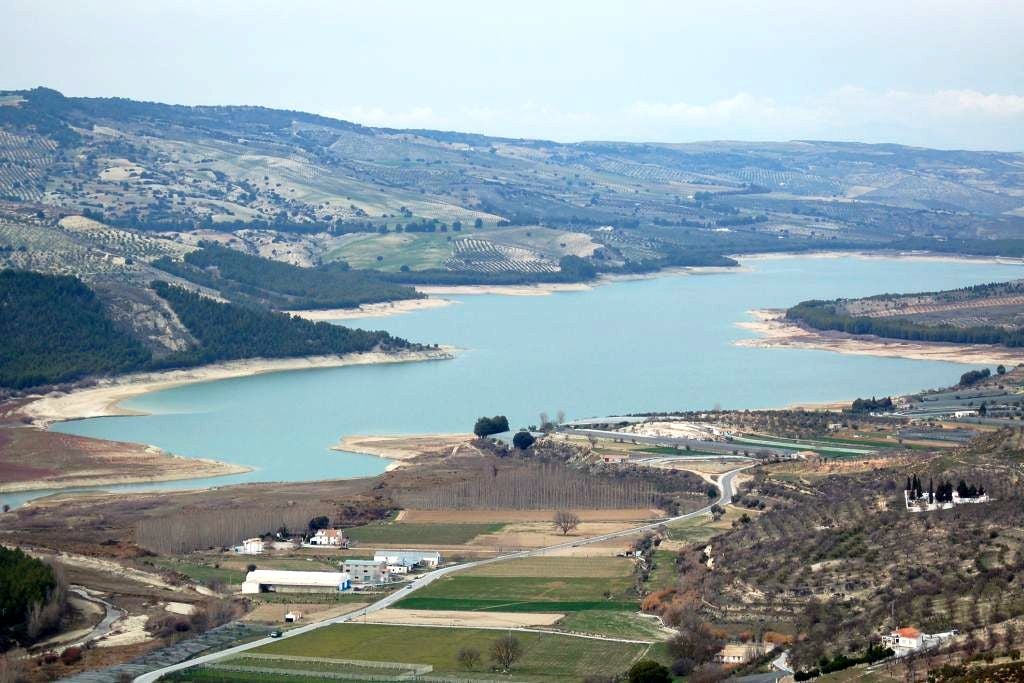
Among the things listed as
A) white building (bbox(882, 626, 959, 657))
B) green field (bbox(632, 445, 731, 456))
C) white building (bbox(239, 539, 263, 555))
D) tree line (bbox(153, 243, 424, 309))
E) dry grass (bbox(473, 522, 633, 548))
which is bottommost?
white building (bbox(239, 539, 263, 555))

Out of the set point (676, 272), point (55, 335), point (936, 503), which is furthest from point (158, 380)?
point (676, 272)

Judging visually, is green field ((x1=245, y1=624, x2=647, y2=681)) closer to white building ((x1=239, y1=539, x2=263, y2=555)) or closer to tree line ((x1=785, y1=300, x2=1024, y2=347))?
white building ((x1=239, y1=539, x2=263, y2=555))

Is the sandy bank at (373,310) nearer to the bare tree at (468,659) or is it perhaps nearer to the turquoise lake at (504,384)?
the turquoise lake at (504,384)

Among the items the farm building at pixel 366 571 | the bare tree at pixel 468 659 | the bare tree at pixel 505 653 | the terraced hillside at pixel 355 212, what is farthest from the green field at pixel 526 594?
the terraced hillside at pixel 355 212

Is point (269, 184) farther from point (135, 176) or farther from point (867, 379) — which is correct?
point (867, 379)

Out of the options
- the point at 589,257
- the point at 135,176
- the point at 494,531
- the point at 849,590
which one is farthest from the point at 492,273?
the point at 849,590

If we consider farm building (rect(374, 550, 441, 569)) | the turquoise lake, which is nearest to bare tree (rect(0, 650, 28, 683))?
farm building (rect(374, 550, 441, 569))

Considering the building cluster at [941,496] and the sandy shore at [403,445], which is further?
the sandy shore at [403,445]
